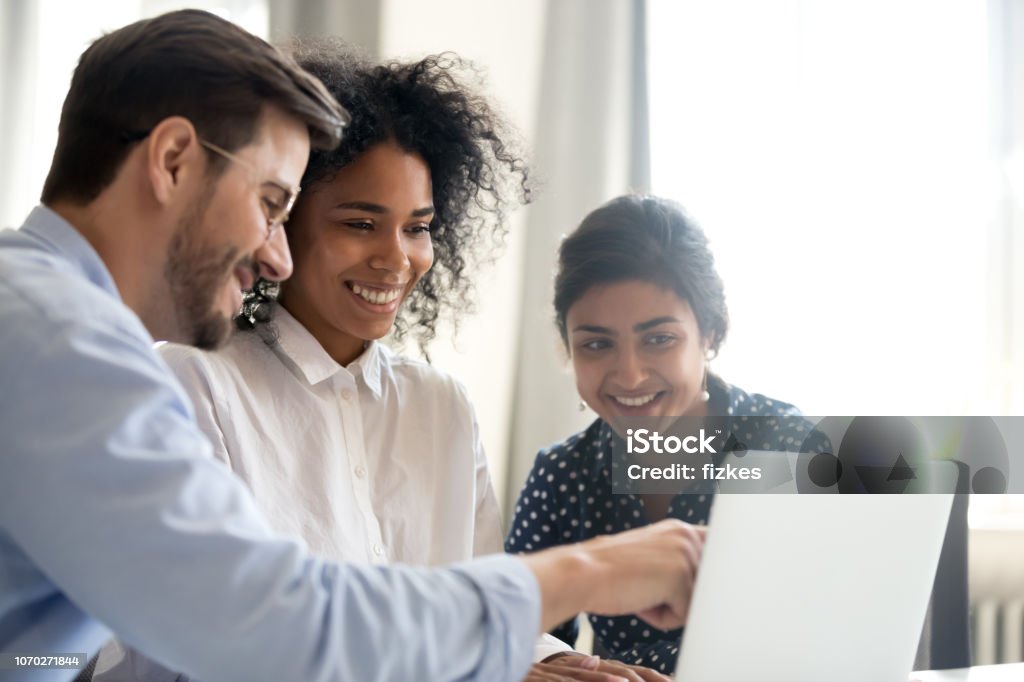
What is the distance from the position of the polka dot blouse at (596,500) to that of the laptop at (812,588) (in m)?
0.79

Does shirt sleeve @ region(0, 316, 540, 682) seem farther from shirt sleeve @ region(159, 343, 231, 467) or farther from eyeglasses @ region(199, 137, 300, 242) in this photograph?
shirt sleeve @ region(159, 343, 231, 467)

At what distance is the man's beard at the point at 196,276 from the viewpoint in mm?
1004

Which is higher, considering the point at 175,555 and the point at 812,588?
the point at 175,555

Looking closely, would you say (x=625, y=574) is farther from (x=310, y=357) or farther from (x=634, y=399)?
(x=634, y=399)

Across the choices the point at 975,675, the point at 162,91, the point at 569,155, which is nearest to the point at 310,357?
the point at 162,91

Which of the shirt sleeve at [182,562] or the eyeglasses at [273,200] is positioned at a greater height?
the eyeglasses at [273,200]

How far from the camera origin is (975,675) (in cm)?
129

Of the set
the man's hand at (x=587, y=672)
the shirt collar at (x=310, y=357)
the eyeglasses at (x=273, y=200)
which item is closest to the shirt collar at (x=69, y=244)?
the eyeglasses at (x=273, y=200)

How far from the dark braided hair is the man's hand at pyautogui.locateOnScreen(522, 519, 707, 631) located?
34.1 inches

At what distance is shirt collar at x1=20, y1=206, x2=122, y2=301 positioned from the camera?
0.96 metres

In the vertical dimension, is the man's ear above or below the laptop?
above

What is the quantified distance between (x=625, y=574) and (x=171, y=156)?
0.56 meters

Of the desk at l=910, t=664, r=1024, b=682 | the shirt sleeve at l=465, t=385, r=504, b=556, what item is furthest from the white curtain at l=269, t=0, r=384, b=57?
the desk at l=910, t=664, r=1024, b=682

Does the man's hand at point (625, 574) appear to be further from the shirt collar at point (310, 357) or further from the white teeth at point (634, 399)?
the white teeth at point (634, 399)
